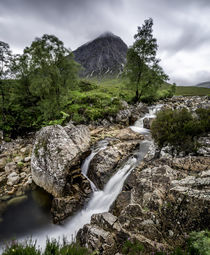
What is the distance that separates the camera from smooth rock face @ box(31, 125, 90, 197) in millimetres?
7805

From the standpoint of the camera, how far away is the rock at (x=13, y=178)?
8.98m

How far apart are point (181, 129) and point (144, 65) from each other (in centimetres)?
1730

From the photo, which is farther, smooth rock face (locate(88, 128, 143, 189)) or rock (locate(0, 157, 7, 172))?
rock (locate(0, 157, 7, 172))

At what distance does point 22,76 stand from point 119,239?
18.7 meters

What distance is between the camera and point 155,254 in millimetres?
3072

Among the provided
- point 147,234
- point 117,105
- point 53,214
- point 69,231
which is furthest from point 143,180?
point 117,105

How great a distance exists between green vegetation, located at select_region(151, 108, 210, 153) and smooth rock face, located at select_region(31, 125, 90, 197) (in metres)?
5.78

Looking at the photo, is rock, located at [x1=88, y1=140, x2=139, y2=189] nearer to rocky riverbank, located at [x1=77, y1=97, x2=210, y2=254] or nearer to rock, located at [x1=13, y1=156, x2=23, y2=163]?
rocky riverbank, located at [x1=77, y1=97, x2=210, y2=254]

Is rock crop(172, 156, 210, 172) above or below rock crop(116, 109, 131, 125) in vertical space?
below

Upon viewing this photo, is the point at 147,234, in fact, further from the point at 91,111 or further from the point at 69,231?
the point at 91,111

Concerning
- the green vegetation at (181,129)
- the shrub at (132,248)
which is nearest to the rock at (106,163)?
the green vegetation at (181,129)

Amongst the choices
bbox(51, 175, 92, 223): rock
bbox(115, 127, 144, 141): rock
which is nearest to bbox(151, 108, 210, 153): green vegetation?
bbox(115, 127, 144, 141): rock

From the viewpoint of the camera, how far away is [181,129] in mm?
6816

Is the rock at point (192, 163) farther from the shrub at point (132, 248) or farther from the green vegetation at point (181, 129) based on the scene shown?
the shrub at point (132, 248)
